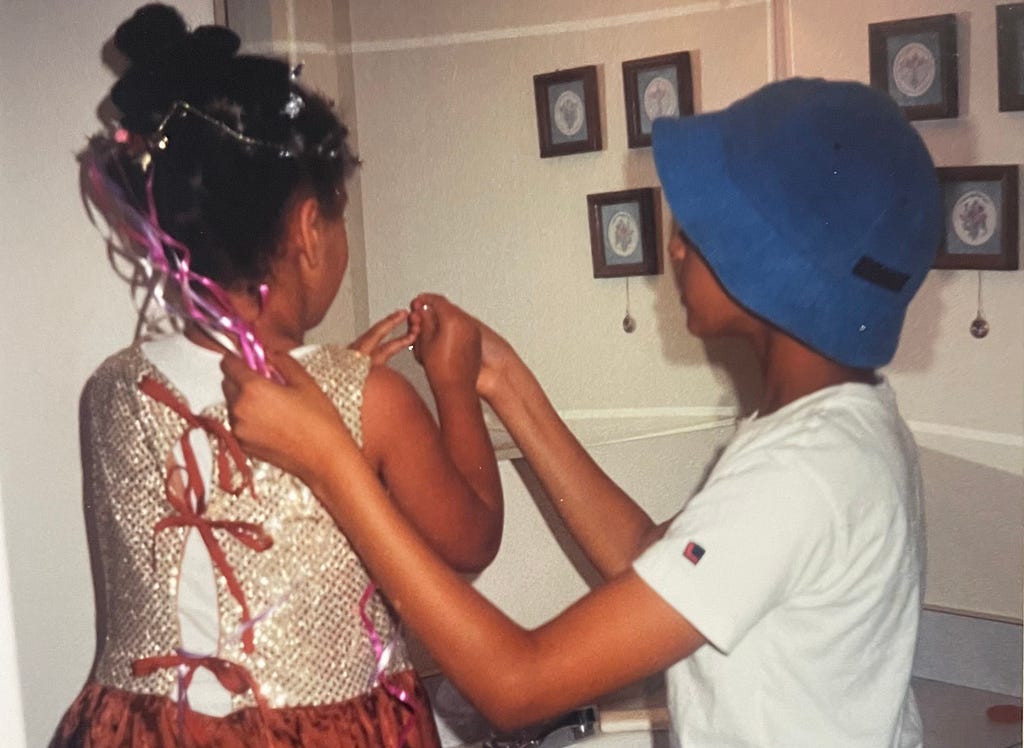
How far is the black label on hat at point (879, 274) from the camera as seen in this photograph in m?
0.57

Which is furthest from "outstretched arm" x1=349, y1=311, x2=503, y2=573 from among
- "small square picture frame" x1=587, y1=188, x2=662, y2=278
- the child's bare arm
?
"small square picture frame" x1=587, y1=188, x2=662, y2=278

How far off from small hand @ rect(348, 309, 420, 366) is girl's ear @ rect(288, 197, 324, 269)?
6 centimetres

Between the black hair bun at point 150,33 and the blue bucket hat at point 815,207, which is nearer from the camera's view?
the blue bucket hat at point 815,207

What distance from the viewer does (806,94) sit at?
0.58 meters

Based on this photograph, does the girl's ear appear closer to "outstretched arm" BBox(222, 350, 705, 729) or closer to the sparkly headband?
the sparkly headband

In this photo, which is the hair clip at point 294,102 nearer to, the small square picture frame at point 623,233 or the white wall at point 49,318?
the white wall at point 49,318

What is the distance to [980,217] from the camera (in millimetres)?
779

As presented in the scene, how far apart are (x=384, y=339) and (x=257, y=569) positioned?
164 mm

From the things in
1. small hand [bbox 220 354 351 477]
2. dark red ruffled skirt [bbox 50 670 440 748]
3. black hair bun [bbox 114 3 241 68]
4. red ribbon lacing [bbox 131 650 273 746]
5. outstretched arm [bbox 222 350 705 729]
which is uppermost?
black hair bun [bbox 114 3 241 68]

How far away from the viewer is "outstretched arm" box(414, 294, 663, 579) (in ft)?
2.47

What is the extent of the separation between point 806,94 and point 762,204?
0.06 meters

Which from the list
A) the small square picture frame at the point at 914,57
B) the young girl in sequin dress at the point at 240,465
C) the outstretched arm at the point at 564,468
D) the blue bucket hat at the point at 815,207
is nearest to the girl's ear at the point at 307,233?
the young girl in sequin dress at the point at 240,465

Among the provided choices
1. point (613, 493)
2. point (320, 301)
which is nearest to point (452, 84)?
point (320, 301)

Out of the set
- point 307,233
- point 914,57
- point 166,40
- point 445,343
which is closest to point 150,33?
point 166,40
